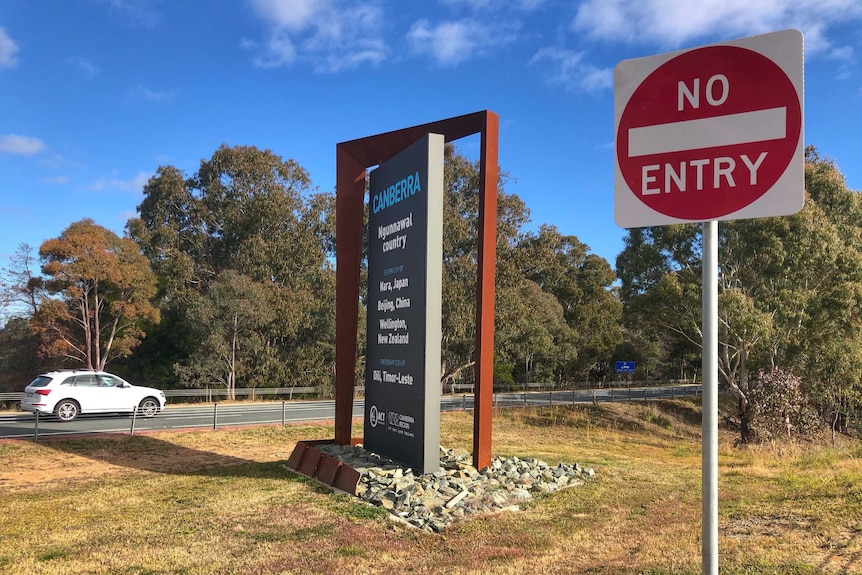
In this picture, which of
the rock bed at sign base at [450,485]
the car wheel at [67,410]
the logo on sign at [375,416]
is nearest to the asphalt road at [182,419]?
the car wheel at [67,410]

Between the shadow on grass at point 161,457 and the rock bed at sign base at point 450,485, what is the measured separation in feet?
5.66

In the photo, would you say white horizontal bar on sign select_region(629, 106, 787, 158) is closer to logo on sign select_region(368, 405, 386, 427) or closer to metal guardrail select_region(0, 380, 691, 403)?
logo on sign select_region(368, 405, 386, 427)

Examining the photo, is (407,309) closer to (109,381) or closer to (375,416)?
(375,416)

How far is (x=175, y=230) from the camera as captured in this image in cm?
4225

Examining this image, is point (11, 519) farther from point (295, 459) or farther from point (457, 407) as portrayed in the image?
point (457, 407)

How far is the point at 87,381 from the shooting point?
1969 centimetres

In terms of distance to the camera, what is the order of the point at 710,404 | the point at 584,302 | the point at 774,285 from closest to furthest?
the point at 710,404
the point at 774,285
the point at 584,302

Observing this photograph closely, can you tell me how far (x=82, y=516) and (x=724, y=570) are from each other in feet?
24.3

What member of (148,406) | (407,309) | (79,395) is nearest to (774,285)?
(407,309)

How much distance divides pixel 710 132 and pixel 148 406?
22.2 m

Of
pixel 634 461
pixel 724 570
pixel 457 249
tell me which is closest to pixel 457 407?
pixel 457 249

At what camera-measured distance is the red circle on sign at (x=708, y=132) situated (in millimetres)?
2211

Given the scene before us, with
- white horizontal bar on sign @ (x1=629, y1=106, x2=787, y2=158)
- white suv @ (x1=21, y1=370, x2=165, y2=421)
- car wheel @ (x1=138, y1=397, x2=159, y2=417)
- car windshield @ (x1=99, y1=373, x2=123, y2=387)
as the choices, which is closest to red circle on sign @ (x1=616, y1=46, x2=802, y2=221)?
white horizontal bar on sign @ (x1=629, y1=106, x2=787, y2=158)

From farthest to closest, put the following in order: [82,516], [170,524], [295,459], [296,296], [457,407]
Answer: [296,296], [457,407], [295,459], [82,516], [170,524]
